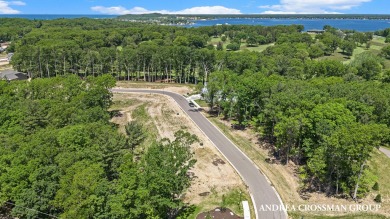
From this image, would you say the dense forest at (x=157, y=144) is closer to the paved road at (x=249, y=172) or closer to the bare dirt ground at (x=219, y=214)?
the bare dirt ground at (x=219, y=214)

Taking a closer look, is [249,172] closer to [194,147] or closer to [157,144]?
[194,147]

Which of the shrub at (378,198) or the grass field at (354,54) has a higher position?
the grass field at (354,54)

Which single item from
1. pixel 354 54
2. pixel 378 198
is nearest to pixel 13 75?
pixel 378 198

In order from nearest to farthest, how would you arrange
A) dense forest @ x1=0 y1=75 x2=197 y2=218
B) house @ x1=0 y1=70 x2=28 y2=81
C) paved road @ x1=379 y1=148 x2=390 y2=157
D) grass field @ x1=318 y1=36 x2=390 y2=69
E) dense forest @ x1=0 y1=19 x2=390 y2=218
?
dense forest @ x1=0 y1=75 x2=197 y2=218
dense forest @ x1=0 y1=19 x2=390 y2=218
paved road @ x1=379 y1=148 x2=390 y2=157
house @ x1=0 y1=70 x2=28 y2=81
grass field @ x1=318 y1=36 x2=390 y2=69

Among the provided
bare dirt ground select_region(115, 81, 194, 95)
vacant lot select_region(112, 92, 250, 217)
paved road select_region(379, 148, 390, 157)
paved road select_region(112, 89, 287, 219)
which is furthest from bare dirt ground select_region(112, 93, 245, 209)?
paved road select_region(379, 148, 390, 157)

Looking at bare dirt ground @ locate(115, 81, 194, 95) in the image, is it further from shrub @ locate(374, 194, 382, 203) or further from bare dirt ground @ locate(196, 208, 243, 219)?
shrub @ locate(374, 194, 382, 203)

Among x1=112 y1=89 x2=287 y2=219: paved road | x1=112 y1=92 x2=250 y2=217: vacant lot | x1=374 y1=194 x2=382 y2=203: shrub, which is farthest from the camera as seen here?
x1=112 y1=92 x2=250 y2=217: vacant lot

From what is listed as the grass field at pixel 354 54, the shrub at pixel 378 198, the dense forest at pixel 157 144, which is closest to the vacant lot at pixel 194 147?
the dense forest at pixel 157 144
